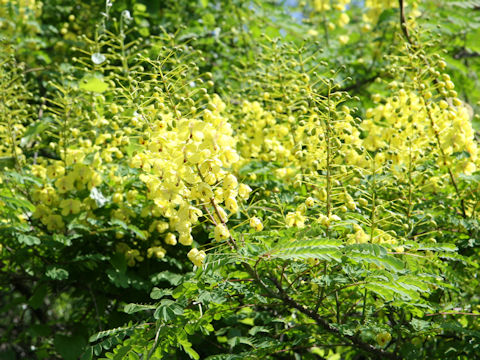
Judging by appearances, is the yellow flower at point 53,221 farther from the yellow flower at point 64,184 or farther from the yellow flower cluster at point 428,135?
the yellow flower cluster at point 428,135

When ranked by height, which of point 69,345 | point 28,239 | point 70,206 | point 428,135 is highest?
point 428,135

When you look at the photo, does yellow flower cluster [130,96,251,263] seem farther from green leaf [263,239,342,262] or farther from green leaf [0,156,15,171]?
green leaf [0,156,15,171]

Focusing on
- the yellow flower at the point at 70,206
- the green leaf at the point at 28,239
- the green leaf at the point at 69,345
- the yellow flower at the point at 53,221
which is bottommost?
the green leaf at the point at 69,345

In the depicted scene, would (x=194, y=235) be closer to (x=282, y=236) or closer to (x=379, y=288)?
(x=282, y=236)

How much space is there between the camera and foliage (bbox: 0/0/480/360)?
2.13 meters

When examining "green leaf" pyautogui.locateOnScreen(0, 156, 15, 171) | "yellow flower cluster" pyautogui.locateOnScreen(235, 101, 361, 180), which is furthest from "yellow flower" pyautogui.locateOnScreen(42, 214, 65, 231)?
"yellow flower cluster" pyautogui.locateOnScreen(235, 101, 361, 180)

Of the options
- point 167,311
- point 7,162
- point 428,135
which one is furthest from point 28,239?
point 428,135

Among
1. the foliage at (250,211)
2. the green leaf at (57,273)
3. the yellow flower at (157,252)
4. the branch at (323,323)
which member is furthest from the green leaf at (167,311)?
the green leaf at (57,273)

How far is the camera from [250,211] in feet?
8.23

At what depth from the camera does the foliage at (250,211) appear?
2.13 meters

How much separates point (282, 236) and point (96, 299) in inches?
54.4

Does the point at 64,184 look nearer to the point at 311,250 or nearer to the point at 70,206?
the point at 70,206

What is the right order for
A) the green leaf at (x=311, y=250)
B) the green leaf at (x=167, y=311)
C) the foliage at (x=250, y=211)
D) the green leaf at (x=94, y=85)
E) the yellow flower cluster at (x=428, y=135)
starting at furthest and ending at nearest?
1. the green leaf at (x=94, y=85)
2. the yellow flower cluster at (x=428, y=135)
3. the foliage at (x=250, y=211)
4. the green leaf at (x=167, y=311)
5. the green leaf at (x=311, y=250)

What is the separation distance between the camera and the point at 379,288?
205 centimetres
